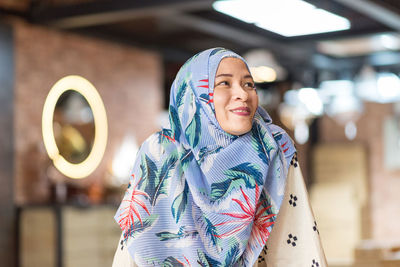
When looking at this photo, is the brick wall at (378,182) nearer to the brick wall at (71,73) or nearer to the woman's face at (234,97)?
the brick wall at (71,73)

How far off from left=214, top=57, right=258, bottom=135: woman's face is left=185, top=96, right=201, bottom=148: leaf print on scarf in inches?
2.2

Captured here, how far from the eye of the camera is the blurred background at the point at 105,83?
5.72m

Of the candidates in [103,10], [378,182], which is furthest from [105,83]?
Result: [378,182]

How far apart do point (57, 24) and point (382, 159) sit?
225 inches

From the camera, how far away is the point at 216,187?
1.68m

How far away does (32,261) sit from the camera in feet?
18.7

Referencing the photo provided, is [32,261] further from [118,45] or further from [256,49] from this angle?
[256,49]

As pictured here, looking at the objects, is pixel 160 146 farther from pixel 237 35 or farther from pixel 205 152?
pixel 237 35

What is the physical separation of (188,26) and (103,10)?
1221 mm

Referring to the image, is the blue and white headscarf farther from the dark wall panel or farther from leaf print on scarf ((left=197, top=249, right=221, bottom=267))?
the dark wall panel

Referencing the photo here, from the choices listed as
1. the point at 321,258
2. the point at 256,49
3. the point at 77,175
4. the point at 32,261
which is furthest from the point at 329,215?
the point at 321,258

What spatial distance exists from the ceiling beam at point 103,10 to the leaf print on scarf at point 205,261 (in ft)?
11.6

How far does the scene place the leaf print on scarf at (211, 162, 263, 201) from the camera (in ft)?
5.48

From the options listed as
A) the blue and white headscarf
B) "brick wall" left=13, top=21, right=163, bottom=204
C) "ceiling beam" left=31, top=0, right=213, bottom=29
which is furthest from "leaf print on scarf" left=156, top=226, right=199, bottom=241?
"brick wall" left=13, top=21, right=163, bottom=204
